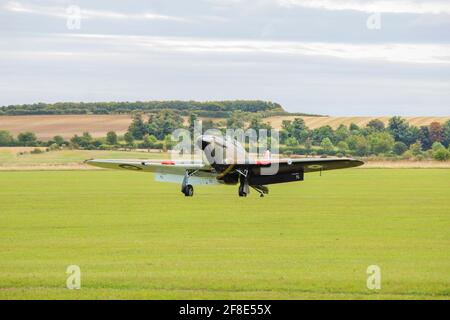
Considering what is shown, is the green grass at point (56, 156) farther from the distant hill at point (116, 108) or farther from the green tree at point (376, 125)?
the green tree at point (376, 125)

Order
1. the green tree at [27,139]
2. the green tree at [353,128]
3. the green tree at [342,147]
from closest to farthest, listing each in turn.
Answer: the green tree at [342,147] < the green tree at [27,139] < the green tree at [353,128]

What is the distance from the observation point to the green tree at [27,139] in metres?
92.1

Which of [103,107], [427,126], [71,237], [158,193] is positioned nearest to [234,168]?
[158,193]

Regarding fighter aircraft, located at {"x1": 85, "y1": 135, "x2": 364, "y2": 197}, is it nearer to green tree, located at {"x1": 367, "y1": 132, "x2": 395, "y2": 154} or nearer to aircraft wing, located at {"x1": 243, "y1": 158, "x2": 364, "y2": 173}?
aircraft wing, located at {"x1": 243, "y1": 158, "x2": 364, "y2": 173}

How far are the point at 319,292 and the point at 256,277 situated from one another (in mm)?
1310

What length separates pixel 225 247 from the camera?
1786cm

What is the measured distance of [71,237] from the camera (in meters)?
19.5

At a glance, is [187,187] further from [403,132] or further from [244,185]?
[403,132]

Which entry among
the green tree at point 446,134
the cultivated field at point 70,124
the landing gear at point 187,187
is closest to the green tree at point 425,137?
the green tree at point 446,134

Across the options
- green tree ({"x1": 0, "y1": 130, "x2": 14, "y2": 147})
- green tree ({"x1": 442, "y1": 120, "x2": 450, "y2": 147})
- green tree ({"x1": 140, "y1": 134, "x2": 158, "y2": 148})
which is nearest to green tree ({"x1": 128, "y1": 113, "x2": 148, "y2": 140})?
green tree ({"x1": 140, "y1": 134, "x2": 158, "y2": 148})

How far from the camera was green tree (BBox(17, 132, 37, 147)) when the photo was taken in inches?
3627

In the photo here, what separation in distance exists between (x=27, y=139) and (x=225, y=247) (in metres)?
77.0

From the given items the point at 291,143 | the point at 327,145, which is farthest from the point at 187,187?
the point at 327,145
